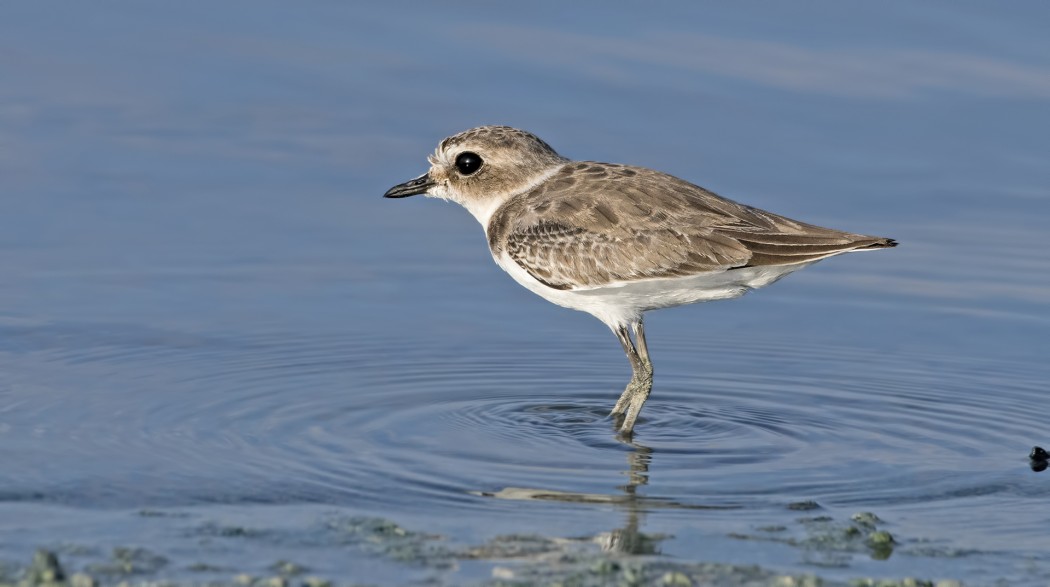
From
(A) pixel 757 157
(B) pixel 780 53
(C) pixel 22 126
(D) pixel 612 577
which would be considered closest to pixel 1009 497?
(D) pixel 612 577

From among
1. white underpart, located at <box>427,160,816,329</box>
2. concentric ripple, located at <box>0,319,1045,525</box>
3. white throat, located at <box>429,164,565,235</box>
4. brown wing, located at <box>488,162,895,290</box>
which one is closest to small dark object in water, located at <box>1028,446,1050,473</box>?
concentric ripple, located at <box>0,319,1045,525</box>

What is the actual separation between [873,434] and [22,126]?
9625mm

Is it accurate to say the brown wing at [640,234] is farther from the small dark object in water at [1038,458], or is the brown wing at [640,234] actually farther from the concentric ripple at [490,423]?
the small dark object in water at [1038,458]

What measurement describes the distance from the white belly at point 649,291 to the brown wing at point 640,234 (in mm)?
76

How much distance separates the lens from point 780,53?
A: 61.4 feet

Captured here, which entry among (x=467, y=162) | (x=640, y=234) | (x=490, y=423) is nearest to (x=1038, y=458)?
(x=640, y=234)

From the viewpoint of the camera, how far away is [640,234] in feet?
38.4

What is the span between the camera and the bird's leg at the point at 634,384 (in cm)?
1177

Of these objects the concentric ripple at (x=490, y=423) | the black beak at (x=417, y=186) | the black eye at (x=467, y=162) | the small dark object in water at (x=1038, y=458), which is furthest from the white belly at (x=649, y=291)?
the small dark object in water at (x=1038, y=458)

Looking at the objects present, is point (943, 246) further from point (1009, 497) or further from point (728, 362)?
point (1009, 497)

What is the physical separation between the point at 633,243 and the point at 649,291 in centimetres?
34

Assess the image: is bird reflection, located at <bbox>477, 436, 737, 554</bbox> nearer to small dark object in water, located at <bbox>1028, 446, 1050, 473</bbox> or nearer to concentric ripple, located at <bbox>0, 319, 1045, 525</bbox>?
concentric ripple, located at <bbox>0, 319, 1045, 525</bbox>

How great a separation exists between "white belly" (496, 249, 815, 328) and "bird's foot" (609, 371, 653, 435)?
0.43 meters

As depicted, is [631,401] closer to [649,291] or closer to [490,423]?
[649,291]
